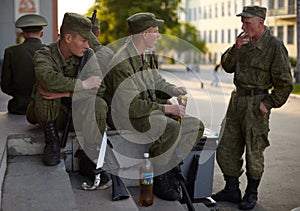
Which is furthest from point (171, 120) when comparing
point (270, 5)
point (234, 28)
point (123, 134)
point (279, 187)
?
point (234, 28)

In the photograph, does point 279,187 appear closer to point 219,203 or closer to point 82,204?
point 219,203

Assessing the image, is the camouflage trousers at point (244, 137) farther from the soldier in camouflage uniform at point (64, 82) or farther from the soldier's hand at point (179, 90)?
the soldier in camouflage uniform at point (64, 82)

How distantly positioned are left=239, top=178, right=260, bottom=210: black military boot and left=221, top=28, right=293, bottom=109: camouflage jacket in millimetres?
841

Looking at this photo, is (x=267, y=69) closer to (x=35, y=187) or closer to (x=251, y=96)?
(x=251, y=96)

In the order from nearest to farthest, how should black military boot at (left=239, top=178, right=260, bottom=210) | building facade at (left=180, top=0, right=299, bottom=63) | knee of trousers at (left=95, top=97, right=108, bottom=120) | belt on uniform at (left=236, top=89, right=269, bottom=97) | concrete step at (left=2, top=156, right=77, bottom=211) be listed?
concrete step at (left=2, top=156, right=77, bottom=211)
knee of trousers at (left=95, top=97, right=108, bottom=120)
belt on uniform at (left=236, top=89, right=269, bottom=97)
black military boot at (left=239, top=178, right=260, bottom=210)
building facade at (left=180, top=0, right=299, bottom=63)

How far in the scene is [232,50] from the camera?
5.27 metres

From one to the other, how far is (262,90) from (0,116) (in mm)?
3159

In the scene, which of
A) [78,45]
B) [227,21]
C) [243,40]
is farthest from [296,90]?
[227,21]

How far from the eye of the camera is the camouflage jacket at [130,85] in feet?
14.2

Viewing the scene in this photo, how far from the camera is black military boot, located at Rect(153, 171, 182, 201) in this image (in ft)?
14.3

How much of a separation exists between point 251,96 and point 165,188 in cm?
141

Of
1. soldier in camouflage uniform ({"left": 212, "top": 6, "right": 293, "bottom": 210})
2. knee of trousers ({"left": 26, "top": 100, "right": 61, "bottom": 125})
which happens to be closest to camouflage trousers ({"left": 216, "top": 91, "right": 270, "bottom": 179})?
soldier in camouflage uniform ({"left": 212, "top": 6, "right": 293, "bottom": 210})

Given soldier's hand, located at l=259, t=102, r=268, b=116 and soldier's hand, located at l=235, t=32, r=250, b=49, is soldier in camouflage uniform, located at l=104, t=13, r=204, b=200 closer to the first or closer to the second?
soldier's hand, located at l=259, t=102, r=268, b=116

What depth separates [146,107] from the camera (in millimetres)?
4332
